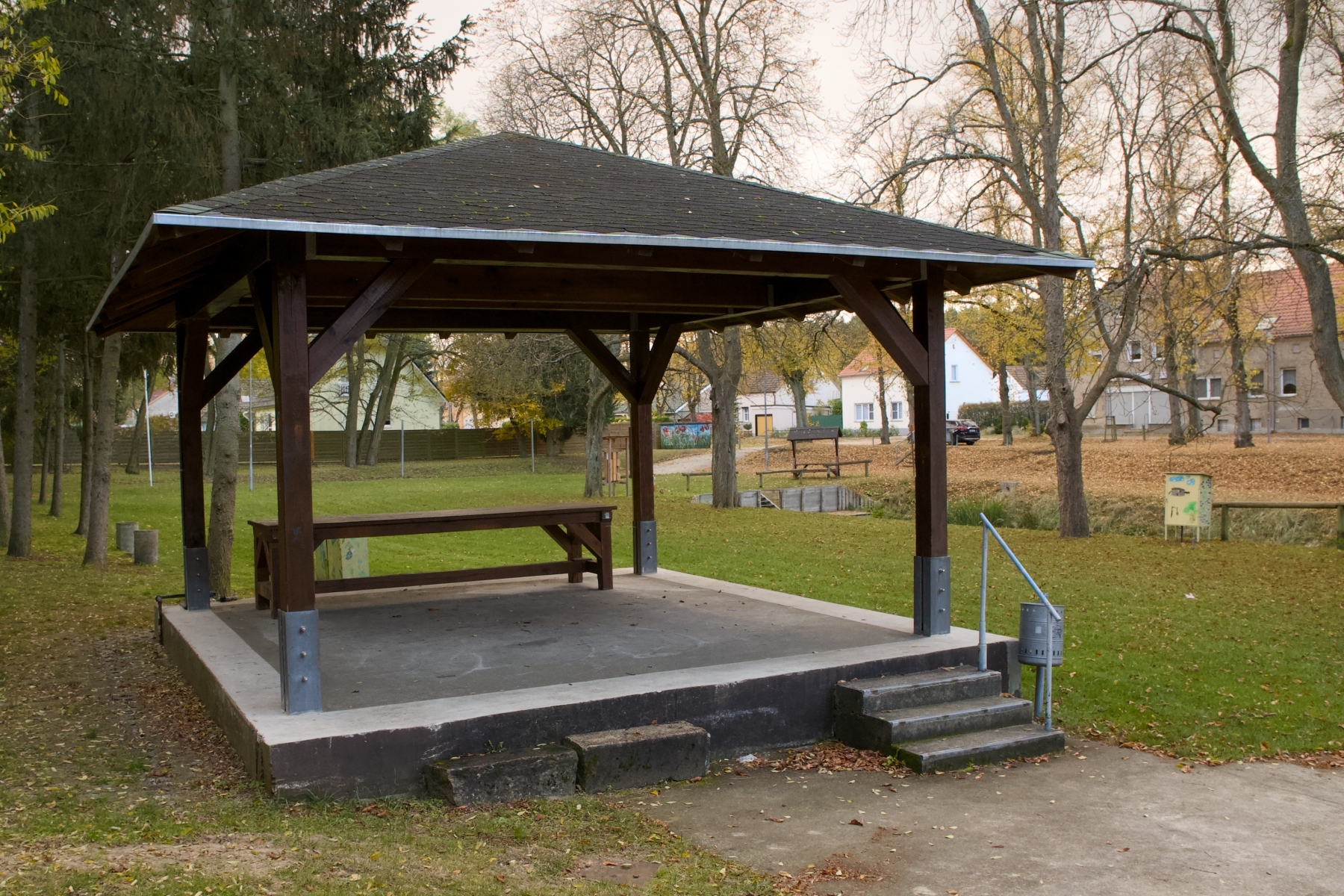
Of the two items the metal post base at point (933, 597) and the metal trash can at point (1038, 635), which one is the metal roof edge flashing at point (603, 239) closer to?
the metal post base at point (933, 597)

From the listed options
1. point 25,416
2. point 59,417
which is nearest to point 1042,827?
point 25,416

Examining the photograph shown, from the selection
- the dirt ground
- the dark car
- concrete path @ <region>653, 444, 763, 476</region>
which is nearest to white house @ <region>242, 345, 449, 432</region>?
concrete path @ <region>653, 444, 763, 476</region>

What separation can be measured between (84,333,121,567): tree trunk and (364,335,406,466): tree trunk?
972 inches

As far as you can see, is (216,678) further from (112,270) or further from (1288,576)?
(1288,576)

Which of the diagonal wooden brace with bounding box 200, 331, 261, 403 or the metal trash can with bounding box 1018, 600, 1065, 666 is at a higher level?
the diagonal wooden brace with bounding box 200, 331, 261, 403

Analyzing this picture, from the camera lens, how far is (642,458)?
10.5 metres

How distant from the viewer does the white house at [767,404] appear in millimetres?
68544

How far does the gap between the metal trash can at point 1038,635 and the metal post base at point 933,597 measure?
720mm

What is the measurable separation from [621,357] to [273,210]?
71.5ft

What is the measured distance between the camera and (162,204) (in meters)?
12.1

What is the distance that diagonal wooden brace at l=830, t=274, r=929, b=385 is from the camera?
7.06 metres

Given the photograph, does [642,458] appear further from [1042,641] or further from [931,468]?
[1042,641]

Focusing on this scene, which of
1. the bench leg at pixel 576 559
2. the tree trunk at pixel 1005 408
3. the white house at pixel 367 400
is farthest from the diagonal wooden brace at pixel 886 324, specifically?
the white house at pixel 367 400

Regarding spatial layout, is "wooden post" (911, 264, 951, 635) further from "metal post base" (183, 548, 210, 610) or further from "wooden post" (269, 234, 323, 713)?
"metal post base" (183, 548, 210, 610)
